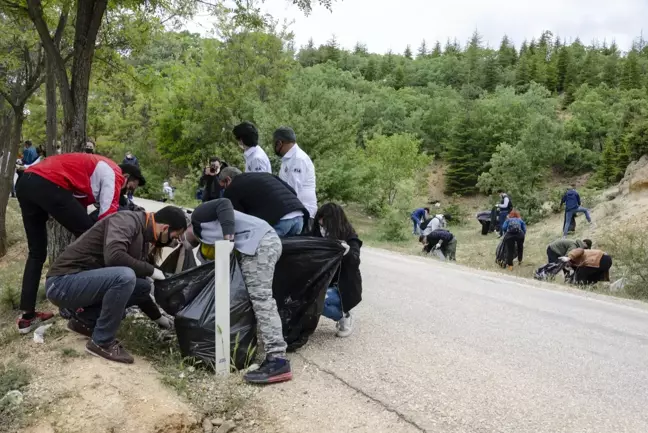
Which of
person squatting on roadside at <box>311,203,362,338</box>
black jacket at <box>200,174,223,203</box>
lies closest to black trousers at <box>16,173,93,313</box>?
person squatting on roadside at <box>311,203,362,338</box>

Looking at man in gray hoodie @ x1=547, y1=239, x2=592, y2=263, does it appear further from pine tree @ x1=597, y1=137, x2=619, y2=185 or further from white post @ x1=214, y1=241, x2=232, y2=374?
pine tree @ x1=597, y1=137, x2=619, y2=185

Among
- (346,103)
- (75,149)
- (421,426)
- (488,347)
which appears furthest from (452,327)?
(346,103)

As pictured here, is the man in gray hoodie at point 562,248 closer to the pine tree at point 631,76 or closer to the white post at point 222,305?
the white post at point 222,305

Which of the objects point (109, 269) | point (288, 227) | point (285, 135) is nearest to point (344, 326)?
point (288, 227)

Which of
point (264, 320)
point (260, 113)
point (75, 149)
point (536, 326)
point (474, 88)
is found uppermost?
point (474, 88)

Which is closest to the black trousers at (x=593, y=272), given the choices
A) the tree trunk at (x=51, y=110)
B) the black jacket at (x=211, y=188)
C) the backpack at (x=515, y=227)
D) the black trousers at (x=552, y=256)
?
the black trousers at (x=552, y=256)

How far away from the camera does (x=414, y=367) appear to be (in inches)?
197

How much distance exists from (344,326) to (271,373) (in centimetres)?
153

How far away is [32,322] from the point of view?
548 cm

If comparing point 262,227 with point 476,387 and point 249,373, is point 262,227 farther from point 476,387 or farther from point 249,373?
point 476,387

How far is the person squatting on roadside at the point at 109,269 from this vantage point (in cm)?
444

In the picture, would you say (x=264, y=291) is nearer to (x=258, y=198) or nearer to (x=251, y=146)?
(x=258, y=198)

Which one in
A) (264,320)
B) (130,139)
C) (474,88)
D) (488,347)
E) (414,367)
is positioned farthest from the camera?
(474,88)

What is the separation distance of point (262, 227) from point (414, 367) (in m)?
1.79
